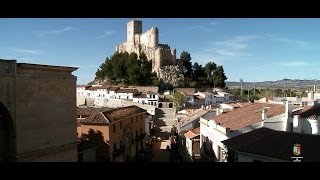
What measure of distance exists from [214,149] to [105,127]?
4706 mm

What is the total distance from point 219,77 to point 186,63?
5207 millimetres

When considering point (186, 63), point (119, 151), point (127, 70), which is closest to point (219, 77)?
point (186, 63)

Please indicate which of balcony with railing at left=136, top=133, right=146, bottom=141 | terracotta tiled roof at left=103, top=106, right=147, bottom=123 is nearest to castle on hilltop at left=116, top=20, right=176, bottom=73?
balcony with railing at left=136, top=133, right=146, bottom=141

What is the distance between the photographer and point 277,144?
360 inches

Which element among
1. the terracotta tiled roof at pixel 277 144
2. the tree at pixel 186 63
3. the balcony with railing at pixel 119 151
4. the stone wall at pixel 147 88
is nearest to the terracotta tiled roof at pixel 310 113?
the terracotta tiled roof at pixel 277 144

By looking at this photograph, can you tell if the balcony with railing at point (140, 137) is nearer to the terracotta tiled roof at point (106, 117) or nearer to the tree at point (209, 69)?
the terracotta tiled roof at point (106, 117)

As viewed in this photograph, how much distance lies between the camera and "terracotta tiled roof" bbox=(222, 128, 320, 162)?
333 inches

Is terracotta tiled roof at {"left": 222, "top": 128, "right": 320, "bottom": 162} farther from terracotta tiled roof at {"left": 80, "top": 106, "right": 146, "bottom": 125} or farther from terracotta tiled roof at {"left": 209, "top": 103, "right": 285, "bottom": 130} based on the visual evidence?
terracotta tiled roof at {"left": 80, "top": 106, "right": 146, "bottom": 125}

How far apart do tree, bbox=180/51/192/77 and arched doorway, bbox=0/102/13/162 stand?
41.8m

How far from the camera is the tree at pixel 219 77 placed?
48812mm

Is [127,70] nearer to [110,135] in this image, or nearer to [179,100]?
[179,100]
